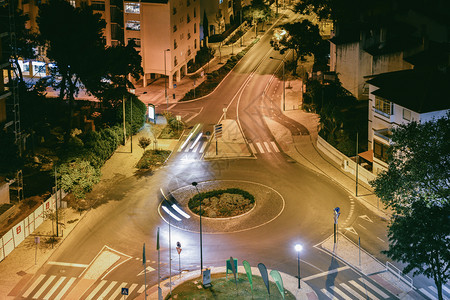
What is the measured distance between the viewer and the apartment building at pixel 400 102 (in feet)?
224

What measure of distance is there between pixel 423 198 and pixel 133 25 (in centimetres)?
7927

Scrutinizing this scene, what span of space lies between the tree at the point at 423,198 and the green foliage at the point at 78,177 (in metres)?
32.8

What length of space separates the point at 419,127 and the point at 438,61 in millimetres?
33697

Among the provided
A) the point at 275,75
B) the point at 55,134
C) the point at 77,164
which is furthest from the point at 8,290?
the point at 275,75

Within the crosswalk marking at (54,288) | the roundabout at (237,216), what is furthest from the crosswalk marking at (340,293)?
the crosswalk marking at (54,288)

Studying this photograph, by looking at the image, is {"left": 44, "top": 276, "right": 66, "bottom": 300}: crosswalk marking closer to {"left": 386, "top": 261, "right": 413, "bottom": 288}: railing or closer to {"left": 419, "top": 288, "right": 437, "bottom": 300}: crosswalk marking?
{"left": 386, "top": 261, "right": 413, "bottom": 288}: railing

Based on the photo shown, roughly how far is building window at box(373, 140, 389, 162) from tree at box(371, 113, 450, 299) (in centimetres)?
1717

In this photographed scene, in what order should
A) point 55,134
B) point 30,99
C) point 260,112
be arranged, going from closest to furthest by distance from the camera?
point 30,99 → point 55,134 → point 260,112

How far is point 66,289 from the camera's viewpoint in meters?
54.0

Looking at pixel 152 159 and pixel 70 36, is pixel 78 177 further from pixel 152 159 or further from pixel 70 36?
pixel 70 36

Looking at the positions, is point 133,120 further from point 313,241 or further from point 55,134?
point 313,241


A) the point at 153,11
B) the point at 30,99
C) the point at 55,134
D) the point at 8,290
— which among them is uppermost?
the point at 153,11

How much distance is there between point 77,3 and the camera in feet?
385

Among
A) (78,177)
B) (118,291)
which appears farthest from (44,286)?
(78,177)
